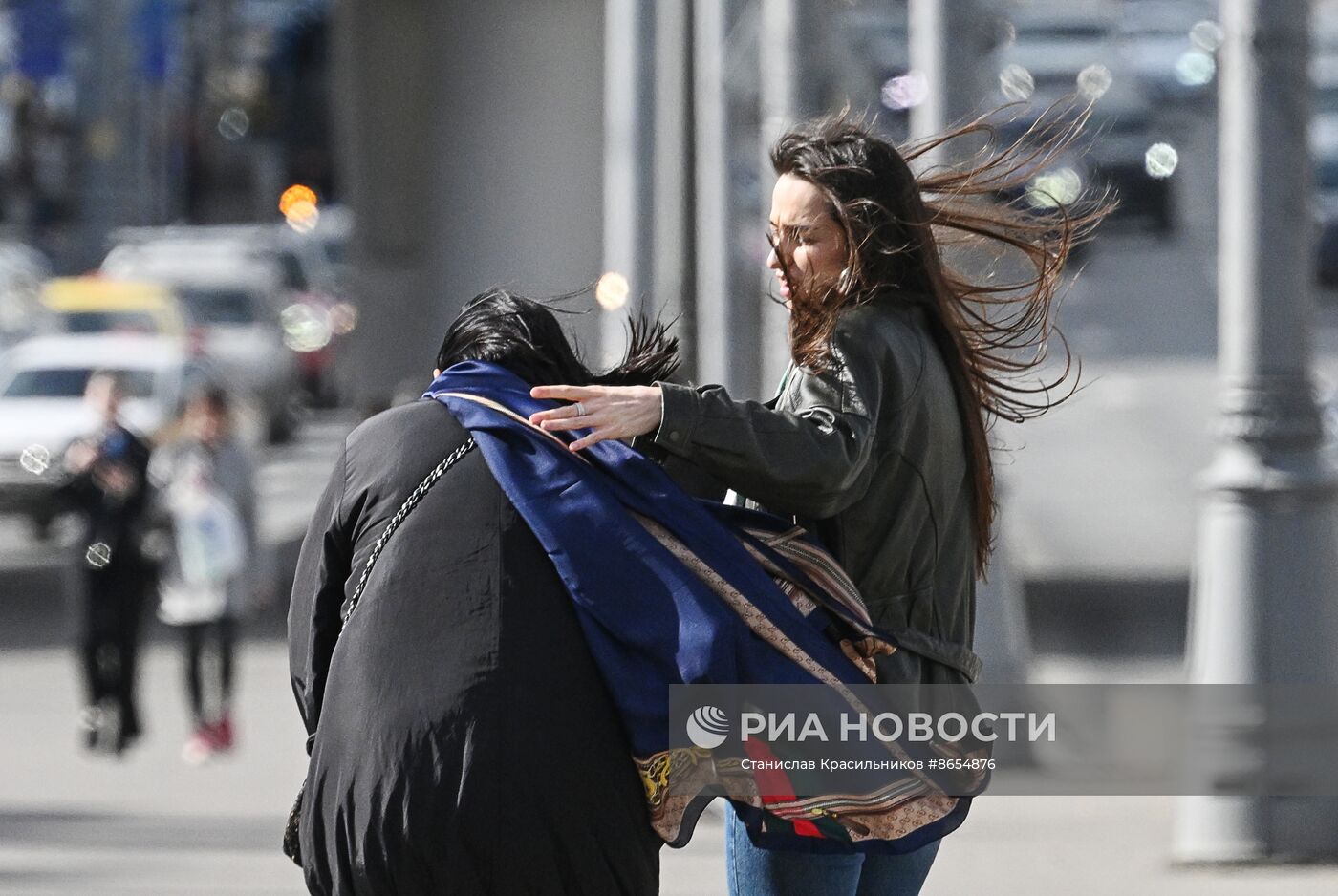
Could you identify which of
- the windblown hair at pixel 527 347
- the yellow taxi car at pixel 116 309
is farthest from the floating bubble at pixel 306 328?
the windblown hair at pixel 527 347

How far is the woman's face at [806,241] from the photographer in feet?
10.6

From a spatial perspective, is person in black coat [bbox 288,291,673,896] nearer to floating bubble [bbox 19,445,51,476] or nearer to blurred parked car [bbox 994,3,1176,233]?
blurred parked car [bbox 994,3,1176,233]

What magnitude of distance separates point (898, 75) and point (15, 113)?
5122 cm

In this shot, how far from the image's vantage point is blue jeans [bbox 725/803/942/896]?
320cm

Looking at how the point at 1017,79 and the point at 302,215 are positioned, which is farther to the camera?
the point at 302,215

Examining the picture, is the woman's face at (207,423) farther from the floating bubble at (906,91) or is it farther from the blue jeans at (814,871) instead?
the blue jeans at (814,871)

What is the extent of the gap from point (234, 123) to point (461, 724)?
75.2 metres

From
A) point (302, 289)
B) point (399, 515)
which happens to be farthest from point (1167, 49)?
point (399, 515)

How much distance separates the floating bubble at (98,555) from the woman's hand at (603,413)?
8.01 meters

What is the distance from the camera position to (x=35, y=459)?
18984mm

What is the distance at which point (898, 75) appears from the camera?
16.0 meters

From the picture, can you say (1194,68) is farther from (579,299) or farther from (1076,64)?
(579,299)

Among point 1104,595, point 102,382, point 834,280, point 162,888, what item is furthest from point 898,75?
point 834,280

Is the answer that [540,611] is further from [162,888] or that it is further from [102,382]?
[102,382]
